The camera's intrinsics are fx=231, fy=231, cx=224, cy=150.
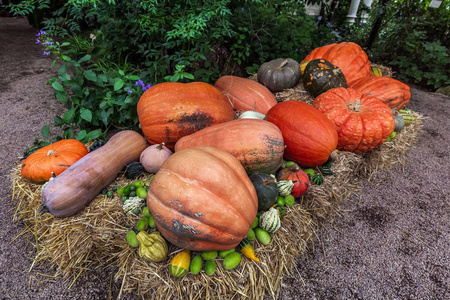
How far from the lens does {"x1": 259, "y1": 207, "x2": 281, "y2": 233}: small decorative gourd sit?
1902 millimetres

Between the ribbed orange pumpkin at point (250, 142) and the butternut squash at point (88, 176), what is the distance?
0.79 meters

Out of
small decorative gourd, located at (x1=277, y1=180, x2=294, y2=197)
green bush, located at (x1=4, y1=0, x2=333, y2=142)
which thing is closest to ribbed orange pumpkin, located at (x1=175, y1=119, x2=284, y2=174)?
small decorative gourd, located at (x1=277, y1=180, x2=294, y2=197)

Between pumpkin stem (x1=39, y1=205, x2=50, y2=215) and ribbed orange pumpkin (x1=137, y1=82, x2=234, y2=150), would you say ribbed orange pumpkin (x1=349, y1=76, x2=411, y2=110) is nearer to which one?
ribbed orange pumpkin (x1=137, y1=82, x2=234, y2=150)

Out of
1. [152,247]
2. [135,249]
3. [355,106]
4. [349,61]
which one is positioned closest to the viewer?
[152,247]

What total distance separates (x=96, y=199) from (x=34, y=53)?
663 centimetres

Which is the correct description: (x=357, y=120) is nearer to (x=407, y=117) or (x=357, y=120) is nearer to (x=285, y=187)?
(x=285, y=187)

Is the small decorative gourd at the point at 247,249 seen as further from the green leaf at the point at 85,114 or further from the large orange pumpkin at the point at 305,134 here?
the green leaf at the point at 85,114

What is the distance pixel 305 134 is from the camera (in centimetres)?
242

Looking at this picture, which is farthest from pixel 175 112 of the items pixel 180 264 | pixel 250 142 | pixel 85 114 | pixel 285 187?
pixel 180 264

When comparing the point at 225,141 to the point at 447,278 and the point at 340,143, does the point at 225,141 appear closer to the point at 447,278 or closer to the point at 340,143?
the point at 340,143

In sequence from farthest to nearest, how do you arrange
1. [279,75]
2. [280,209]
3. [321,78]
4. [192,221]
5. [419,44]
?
1. [419,44]
2. [279,75]
3. [321,78]
4. [280,209]
5. [192,221]

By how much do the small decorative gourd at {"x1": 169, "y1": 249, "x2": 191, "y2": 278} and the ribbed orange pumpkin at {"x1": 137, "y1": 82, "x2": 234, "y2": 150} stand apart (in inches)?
51.3

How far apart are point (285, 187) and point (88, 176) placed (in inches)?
72.4

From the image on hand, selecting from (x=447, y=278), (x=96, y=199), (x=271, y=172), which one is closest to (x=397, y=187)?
(x=447, y=278)
